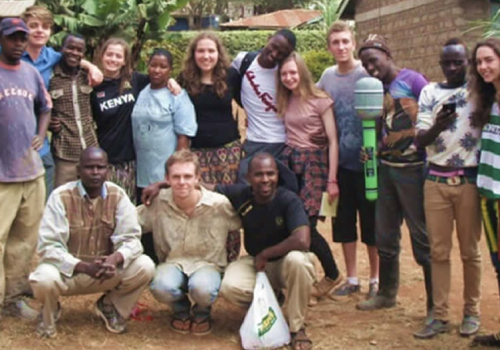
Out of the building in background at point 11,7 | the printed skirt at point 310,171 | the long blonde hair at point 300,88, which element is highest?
the building in background at point 11,7

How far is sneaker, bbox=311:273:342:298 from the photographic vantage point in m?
5.46

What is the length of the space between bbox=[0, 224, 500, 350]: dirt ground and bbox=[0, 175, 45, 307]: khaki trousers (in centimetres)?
26

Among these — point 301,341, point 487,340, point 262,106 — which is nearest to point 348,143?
point 262,106

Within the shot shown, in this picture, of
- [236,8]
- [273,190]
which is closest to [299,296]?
[273,190]

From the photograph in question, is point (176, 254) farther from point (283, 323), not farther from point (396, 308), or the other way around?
point (396, 308)

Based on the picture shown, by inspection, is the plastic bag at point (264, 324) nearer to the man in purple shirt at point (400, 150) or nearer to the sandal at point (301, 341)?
the sandal at point (301, 341)

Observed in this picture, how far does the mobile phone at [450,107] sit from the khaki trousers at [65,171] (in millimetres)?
2682

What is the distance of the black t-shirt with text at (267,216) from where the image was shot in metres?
4.48

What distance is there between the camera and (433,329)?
15.1 ft

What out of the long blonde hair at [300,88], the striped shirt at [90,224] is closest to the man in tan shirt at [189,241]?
the striped shirt at [90,224]

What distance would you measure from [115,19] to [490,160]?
651 centimetres

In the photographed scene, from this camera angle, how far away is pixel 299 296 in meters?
4.43

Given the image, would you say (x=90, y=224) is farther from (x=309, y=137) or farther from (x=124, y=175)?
(x=309, y=137)

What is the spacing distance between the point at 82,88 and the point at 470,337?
3.27 m
